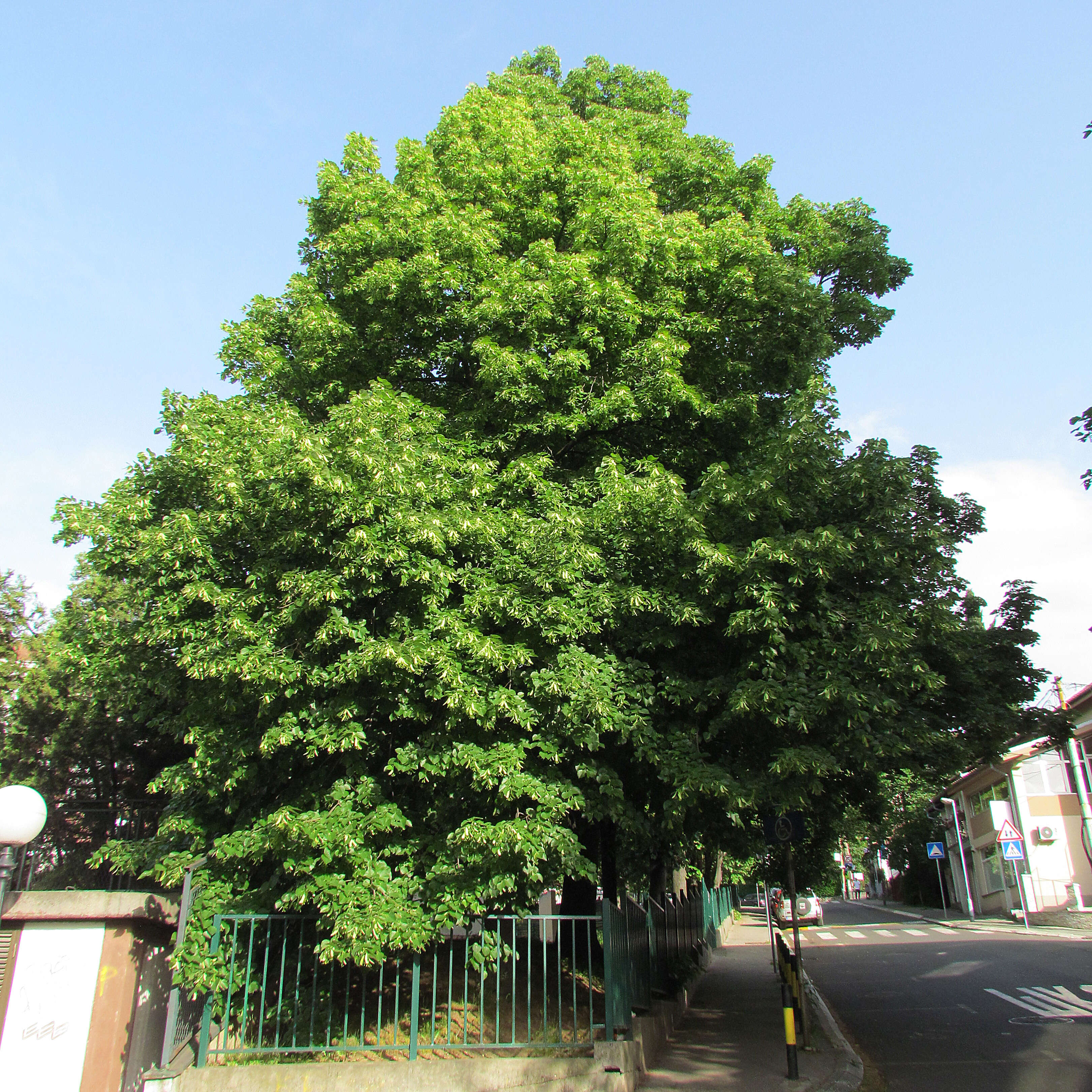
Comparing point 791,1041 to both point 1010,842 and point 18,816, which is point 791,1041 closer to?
point 18,816

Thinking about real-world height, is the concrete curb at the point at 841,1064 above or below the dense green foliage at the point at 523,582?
below

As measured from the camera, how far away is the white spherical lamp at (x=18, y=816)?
625cm

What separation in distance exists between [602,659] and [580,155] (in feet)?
28.8

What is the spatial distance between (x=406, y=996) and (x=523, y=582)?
5.03 m

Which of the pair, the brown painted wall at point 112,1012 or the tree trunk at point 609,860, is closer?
the brown painted wall at point 112,1012

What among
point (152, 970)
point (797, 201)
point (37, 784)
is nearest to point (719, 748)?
point (152, 970)

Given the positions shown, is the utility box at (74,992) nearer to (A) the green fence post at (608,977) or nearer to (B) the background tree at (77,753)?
(A) the green fence post at (608,977)

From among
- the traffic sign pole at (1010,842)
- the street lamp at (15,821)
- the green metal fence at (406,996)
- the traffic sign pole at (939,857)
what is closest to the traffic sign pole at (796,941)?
the green metal fence at (406,996)

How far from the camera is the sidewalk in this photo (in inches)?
334

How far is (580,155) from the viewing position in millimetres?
12969

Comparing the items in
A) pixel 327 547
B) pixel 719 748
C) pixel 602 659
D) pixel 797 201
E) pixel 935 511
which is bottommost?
pixel 719 748

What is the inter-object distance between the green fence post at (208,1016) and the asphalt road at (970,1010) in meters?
6.85

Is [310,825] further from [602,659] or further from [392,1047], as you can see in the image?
[602,659]

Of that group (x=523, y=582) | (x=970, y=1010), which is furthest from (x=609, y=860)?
(x=970, y=1010)
